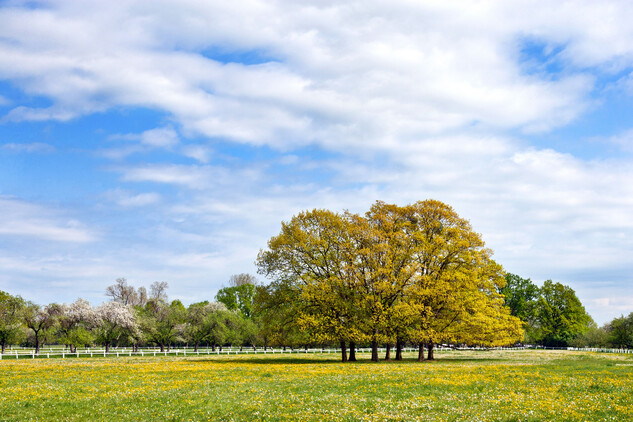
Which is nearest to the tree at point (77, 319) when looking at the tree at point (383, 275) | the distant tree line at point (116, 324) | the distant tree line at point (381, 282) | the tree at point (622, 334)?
the distant tree line at point (116, 324)

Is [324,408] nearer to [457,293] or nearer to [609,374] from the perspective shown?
[609,374]

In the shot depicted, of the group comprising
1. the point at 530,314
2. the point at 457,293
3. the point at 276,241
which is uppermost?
the point at 276,241

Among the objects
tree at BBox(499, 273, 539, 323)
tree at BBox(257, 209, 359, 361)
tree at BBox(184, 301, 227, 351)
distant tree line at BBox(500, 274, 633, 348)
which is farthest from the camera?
tree at BBox(499, 273, 539, 323)

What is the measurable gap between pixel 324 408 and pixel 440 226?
1787 inches

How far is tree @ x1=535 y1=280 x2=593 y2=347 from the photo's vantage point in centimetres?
12769

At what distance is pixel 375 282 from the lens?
5497 centimetres

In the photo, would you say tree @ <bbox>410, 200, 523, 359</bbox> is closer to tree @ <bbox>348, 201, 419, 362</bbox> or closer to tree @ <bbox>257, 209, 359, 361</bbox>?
tree @ <bbox>348, 201, 419, 362</bbox>

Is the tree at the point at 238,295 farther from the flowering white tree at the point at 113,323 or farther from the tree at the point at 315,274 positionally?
the tree at the point at 315,274

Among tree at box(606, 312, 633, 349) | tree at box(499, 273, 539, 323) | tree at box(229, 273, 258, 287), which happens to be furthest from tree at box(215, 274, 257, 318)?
tree at box(606, 312, 633, 349)

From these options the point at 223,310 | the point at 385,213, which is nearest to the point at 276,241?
the point at 385,213

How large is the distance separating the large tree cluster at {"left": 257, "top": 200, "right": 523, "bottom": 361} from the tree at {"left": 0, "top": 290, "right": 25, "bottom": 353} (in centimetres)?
4944

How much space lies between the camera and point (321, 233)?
5619 cm

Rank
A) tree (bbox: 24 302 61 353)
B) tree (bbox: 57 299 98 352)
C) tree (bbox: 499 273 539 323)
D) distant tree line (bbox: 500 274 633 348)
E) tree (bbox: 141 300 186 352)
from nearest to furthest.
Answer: tree (bbox: 24 302 61 353), tree (bbox: 57 299 98 352), tree (bbox: 141 300 186 352), distant tree line (bbox: 500 274 633 348), tree (bbox: 499 273 539 323)

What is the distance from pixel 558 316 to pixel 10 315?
433 feet
